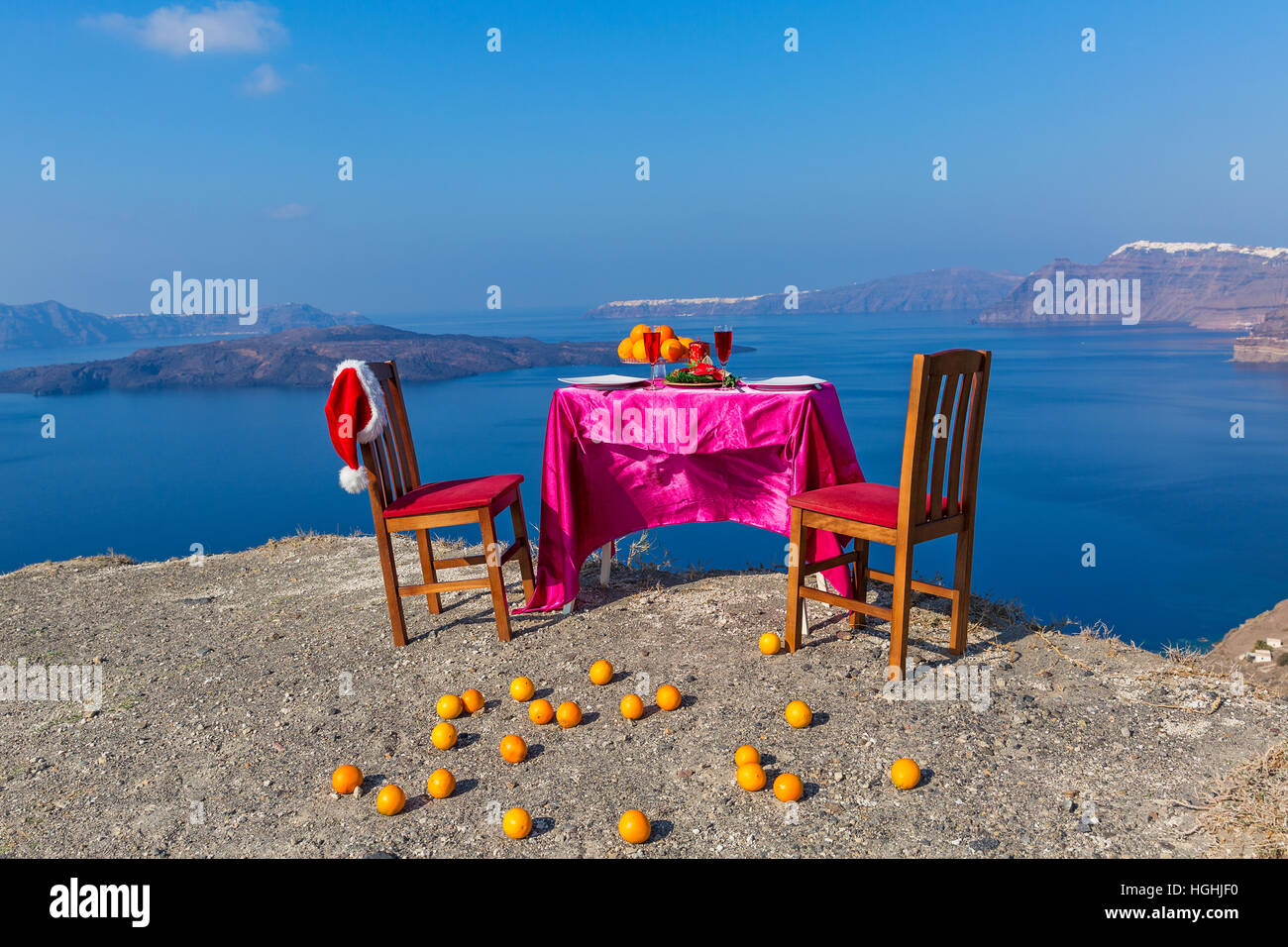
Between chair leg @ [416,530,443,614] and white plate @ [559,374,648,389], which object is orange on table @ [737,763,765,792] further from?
chair leg @ [416,530,443,614]

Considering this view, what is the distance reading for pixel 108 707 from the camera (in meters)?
3.35

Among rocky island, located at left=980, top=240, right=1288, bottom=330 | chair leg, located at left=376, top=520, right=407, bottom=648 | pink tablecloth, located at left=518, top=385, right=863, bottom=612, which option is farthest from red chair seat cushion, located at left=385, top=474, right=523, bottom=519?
rocky island, located at left=980, top=240, right=1288, bottom=330

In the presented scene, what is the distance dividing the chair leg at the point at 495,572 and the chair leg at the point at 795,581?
1344 mm

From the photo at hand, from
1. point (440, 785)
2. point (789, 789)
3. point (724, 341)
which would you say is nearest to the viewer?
point (789, 789)

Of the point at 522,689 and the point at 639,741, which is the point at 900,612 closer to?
the point at 639,741

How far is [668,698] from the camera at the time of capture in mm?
2992

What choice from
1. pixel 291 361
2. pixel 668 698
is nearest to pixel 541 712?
pixel 668 698

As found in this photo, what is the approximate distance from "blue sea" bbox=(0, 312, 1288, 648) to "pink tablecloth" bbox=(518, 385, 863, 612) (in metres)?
26.8

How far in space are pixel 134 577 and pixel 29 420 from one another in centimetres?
5617

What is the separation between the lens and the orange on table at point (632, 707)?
2.91 m

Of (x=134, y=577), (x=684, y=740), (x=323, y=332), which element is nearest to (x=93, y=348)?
(x=323, y=332)

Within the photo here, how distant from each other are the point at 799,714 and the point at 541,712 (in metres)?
0.98

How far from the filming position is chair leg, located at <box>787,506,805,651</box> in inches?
129
